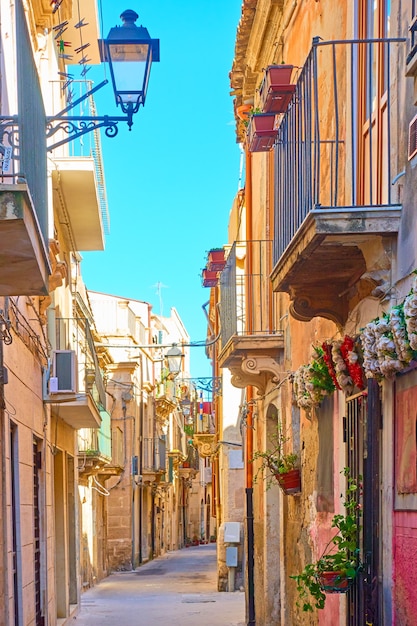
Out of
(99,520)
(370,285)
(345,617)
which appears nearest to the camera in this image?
(370,285)

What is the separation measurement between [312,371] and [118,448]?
90.8 feet

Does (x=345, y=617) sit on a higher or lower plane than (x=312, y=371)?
lower

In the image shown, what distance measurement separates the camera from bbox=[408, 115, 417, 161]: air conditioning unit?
5.83 m

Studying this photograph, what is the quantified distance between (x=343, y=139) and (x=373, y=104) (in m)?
0.99

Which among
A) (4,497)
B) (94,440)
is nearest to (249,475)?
(4,497)

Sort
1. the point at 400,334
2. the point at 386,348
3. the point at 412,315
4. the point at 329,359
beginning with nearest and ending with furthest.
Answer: the point at 412,315
the point at 400,334
the point at 386,348
the point at 329,359

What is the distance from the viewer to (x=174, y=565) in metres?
35.8

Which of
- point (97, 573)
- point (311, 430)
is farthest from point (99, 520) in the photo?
point (311, 430)

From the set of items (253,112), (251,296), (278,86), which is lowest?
(251,296)

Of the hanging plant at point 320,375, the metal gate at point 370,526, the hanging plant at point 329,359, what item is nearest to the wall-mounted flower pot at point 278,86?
the hanging plant at point 320,375

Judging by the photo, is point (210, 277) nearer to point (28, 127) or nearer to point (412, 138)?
point (28, 127)

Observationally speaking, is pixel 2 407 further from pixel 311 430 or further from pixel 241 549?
pixel 241 549

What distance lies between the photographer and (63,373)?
47.7 feet

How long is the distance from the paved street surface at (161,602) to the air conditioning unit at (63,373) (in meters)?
4.17
